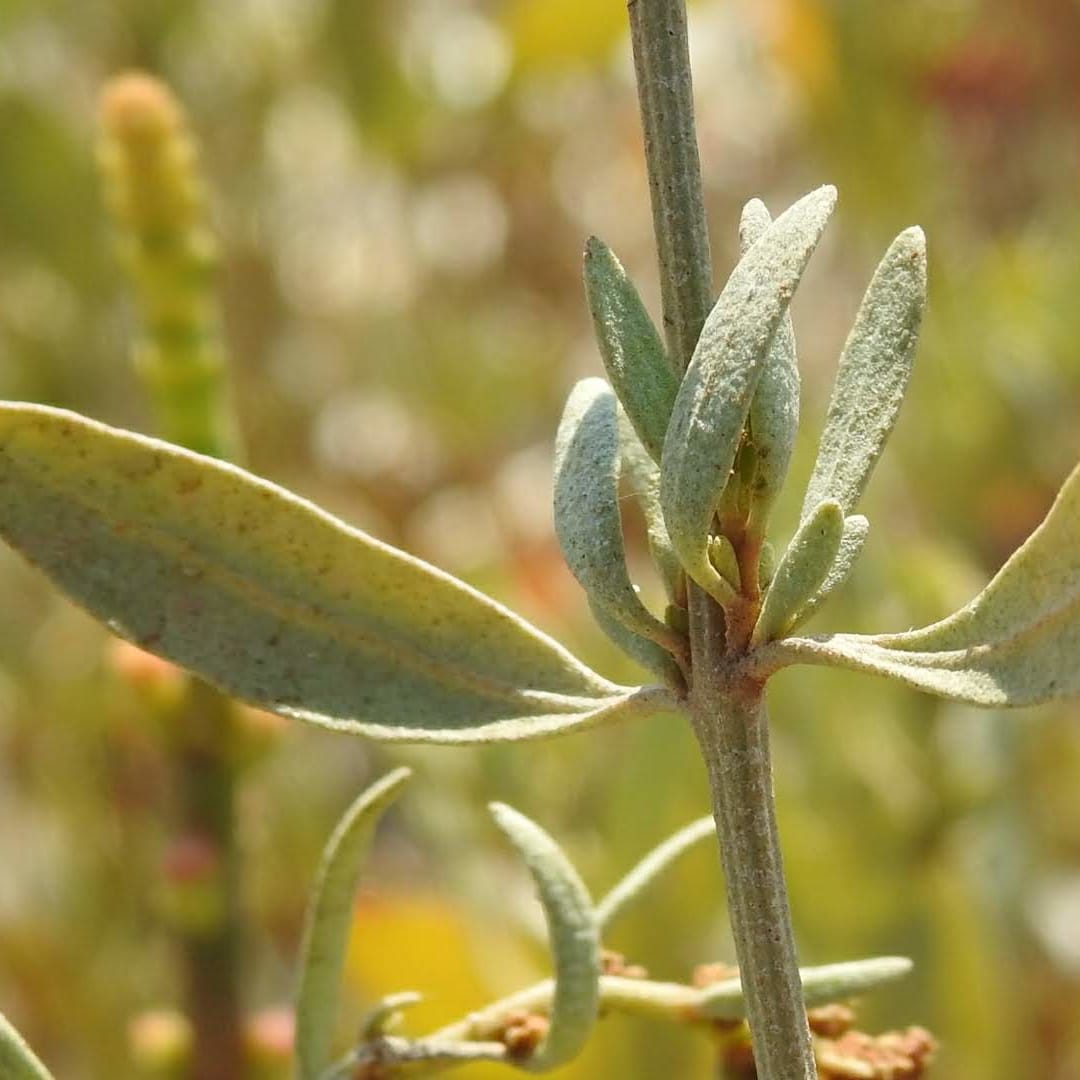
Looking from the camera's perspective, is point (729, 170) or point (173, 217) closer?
point (173, 217)

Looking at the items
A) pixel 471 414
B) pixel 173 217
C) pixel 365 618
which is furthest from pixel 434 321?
pixel 365 618

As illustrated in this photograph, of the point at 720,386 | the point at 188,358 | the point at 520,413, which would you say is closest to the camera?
the point at 720,386

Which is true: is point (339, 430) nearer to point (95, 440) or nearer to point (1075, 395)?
point (1075, 395)

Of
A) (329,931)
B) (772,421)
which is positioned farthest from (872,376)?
(329,931)

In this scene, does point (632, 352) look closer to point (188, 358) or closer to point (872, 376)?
point (872, 376)

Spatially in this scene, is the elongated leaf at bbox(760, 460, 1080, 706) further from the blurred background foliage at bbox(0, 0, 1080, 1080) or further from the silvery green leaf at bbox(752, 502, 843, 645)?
the blurred background foliage at bbox(0, 0, 1080, 1080)

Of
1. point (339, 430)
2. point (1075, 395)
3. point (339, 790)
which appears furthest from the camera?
point (339, 430)
